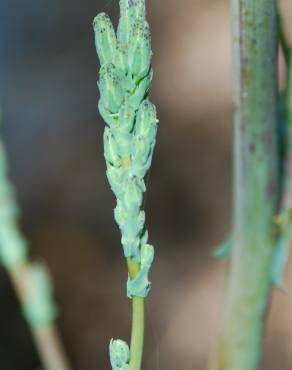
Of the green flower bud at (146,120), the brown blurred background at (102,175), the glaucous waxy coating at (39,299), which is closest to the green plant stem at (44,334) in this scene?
the glaucous waxy coating at (39,299)

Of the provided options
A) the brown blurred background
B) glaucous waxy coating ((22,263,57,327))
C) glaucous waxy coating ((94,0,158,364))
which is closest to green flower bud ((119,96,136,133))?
glaucous waxy coating ((94,0,158,364))

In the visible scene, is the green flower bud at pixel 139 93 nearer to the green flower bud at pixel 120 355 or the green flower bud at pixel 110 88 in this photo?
the green flower bud at pixel 110 88

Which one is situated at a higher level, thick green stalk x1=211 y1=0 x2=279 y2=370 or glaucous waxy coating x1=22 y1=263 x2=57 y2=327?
thick green stalk x1=211 y1=0 x2=279 y2=370

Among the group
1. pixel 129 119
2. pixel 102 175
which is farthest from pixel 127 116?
pixel 102 175

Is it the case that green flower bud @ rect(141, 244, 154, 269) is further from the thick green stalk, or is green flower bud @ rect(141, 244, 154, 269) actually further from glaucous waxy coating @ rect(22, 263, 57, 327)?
the thick green stalk

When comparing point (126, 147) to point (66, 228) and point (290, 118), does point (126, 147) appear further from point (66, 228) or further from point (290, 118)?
point (66, 228)

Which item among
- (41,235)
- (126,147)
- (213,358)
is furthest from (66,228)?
(126,147)
